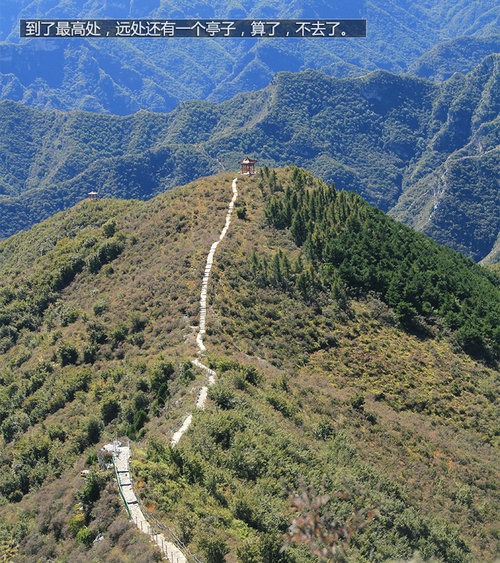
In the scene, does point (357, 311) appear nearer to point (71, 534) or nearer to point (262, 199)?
point (262, 199)

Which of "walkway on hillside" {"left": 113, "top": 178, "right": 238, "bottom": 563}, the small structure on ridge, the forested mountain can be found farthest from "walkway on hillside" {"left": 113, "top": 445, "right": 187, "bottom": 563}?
the small structure on ridge

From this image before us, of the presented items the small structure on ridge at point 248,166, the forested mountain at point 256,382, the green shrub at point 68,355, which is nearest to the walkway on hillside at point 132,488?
the forested mountain at point 256,382

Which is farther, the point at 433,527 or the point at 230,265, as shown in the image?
the point at 230,265

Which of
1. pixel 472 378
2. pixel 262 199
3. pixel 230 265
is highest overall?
pixel 262 199

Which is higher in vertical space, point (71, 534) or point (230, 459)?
point (230, 459)

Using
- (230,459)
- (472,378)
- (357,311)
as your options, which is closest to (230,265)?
(357,311)
